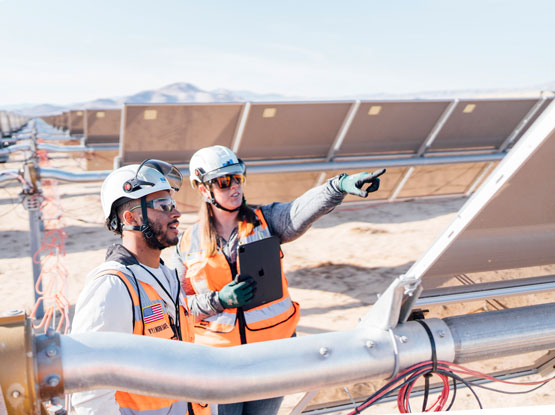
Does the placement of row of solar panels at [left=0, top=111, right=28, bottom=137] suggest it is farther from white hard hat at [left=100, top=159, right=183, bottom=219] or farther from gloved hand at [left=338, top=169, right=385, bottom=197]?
gloved hand at [left=338, top=169, right=385, bottom=197]

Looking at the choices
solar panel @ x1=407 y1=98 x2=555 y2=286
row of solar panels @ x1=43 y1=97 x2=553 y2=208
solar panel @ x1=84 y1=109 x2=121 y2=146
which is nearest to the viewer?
solar panel @ x1=407 y1=98 x2=555 y2=286

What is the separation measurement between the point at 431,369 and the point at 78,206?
10743 millimetres

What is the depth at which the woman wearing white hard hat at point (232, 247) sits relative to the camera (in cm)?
222

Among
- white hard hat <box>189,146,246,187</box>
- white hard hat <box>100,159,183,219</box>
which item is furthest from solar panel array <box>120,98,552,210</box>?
white hard hat <box>100,159,183,219</box>

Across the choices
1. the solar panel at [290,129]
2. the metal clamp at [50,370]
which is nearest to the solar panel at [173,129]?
the solar panel at [290,129]

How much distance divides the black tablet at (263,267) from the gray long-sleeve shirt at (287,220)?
0.35 feet

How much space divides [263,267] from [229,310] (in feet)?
0.92

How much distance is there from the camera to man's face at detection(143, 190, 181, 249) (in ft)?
6.02

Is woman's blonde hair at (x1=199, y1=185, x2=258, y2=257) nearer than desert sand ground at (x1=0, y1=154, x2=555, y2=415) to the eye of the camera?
Yes

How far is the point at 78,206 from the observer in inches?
414

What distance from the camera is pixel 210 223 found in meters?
2.47

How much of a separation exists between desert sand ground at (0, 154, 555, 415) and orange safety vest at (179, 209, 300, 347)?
2.96 ft

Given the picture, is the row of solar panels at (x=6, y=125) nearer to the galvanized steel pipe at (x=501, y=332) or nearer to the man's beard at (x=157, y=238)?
the man's beard at (x=157, y=238)

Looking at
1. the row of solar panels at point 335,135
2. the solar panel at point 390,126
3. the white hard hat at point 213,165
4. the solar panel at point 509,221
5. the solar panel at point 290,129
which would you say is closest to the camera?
the solar panel at point 509,221
